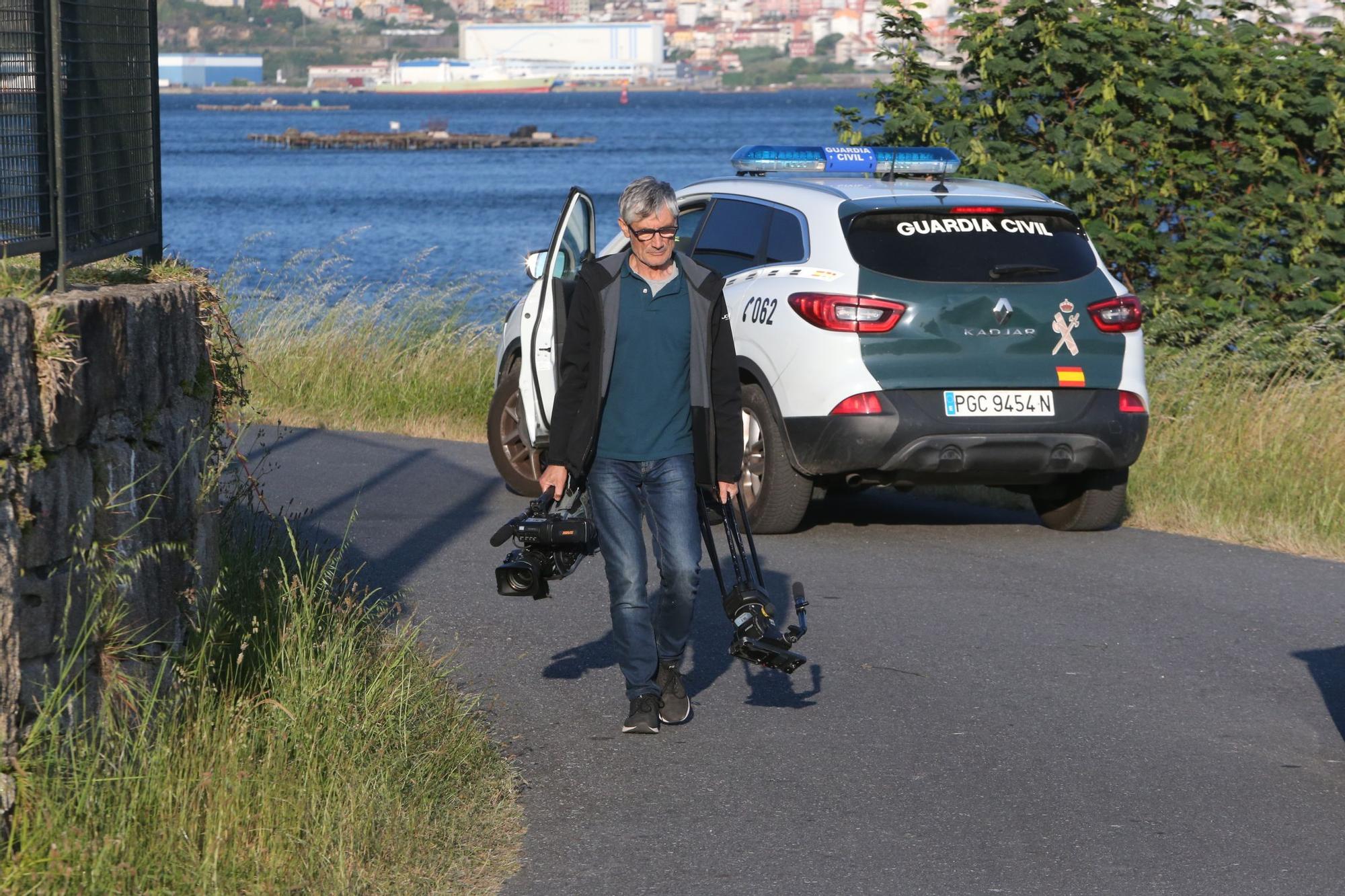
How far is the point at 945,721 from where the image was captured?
21.2 feet

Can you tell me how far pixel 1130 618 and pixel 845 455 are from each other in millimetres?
1781

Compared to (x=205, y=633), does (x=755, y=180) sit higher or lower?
higher

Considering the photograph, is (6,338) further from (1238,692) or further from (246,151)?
(246,151)

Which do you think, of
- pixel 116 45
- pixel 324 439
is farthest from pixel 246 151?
pixel 116 45

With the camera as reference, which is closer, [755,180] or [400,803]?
[400,803]

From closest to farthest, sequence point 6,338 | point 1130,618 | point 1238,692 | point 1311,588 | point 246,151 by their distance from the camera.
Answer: point 6,338
point 1238,692
point 1130,618
point 1311,588
point 246,151

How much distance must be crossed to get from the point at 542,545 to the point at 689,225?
16.6 feet

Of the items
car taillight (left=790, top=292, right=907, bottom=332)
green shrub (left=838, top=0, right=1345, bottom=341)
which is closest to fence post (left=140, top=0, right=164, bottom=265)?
car taillight (left=790, top=292, right=907, bottom=332)

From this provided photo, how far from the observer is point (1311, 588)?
8.85 meters

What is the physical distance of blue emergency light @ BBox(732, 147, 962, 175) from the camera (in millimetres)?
10656

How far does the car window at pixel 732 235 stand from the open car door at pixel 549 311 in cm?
98

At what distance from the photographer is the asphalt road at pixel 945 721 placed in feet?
16.5

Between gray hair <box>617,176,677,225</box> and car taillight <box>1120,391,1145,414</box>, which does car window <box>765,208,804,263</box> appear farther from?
gray hair <box>617,176,677,225</box>

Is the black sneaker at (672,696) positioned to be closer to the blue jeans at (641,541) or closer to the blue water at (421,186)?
the blue jeans at (641,541)
